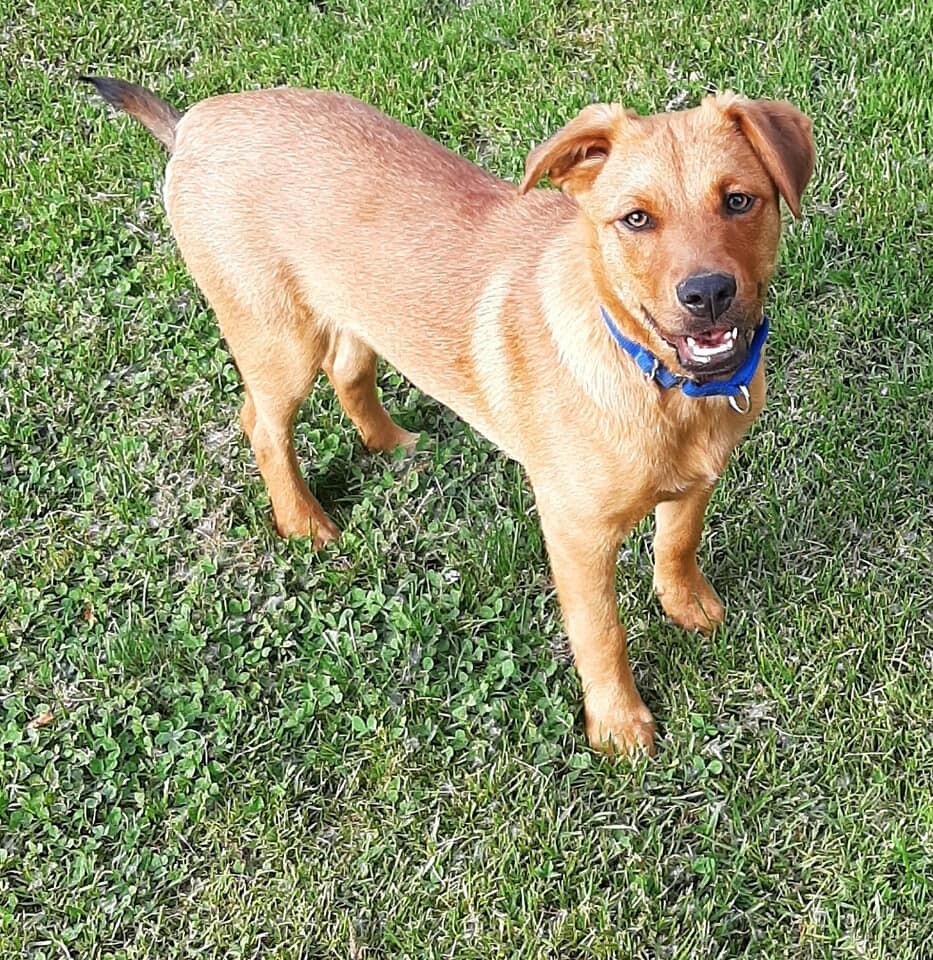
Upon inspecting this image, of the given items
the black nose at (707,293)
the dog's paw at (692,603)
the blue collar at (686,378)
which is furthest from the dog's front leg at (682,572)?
the black nose at (707,293)

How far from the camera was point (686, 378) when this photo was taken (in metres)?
2.97

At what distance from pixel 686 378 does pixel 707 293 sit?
351mm

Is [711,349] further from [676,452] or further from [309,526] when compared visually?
[309,526]

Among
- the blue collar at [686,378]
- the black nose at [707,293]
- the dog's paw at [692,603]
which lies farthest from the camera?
the dog's paw at [692,603]

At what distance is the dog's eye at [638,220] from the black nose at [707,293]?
21 centimetres

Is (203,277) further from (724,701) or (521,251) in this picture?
(724,701)

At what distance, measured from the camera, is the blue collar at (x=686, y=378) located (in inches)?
117

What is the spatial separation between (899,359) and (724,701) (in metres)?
1.62

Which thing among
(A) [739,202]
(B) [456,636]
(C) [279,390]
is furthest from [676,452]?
(C) [279,390]

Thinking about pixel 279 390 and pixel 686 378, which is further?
pixel 279 390

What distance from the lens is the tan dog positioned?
2807mm

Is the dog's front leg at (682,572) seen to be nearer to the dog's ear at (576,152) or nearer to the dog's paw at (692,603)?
the dog's paw at (692,603)

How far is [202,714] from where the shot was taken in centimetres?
382

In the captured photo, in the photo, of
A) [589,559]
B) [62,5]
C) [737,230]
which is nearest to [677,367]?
[737,230]
